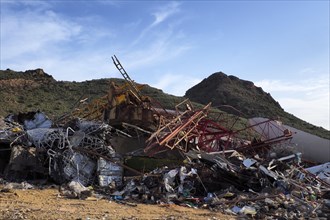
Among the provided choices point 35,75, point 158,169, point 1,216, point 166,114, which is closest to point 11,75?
point 35,75

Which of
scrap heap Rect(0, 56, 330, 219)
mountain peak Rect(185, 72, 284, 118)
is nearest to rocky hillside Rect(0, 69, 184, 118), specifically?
mountain peak Rect(185, 72, 284, 118)

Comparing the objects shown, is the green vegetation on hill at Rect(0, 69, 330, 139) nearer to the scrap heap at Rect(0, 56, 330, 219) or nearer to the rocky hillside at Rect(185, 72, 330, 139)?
the rocky hillside at Rect(185, 72, 330, 139)

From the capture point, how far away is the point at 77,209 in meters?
7.62

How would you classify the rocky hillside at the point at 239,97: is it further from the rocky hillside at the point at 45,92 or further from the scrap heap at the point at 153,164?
the scrap heap at the point at 153,164

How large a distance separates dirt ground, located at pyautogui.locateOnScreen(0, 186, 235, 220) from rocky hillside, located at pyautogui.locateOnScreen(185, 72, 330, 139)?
3393 centimetres

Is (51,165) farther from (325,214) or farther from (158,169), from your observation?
(325,214)

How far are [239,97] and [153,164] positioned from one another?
37.8 m

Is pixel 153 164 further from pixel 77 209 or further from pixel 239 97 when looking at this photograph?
pixel 239 97

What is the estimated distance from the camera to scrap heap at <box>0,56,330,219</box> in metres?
9.27

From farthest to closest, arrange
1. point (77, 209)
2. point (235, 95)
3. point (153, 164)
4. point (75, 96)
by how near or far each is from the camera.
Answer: point (235, 95), point (75, 96), point (153, 164), point (77, 209)

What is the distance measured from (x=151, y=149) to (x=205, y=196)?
276cm

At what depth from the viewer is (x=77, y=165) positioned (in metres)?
10.9

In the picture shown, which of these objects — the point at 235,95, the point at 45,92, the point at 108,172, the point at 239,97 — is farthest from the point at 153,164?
the point at 235,95

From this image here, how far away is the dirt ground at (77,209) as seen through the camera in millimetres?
7027
